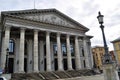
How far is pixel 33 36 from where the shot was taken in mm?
34469

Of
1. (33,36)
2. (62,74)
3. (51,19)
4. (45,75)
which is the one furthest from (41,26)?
(62,74)

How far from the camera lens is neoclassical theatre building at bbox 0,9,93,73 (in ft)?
92.4

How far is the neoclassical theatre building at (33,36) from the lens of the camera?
28.2 meters

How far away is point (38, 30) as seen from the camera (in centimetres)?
3134

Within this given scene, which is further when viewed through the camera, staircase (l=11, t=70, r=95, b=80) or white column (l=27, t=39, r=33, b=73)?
white column (l=27, t=39, r=33, b=73)

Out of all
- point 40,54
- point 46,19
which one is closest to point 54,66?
point 40,54

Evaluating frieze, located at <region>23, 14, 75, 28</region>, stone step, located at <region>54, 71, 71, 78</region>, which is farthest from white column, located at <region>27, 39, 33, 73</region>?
stone step, located at <region>54, 71, 71, 78</region>

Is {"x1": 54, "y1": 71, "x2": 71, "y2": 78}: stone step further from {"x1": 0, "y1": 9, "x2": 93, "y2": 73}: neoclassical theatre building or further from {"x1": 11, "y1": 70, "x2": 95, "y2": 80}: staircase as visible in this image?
{"x1": 0, "y1": 9, "x2": 93, "y2": 73}: neoclassical theatre building

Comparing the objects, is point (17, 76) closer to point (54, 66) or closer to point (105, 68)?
point (54, 66)

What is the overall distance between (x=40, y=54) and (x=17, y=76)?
11299 millimetres

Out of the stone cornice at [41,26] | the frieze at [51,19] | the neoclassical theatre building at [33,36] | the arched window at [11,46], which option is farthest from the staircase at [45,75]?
the frieze at [51,19]

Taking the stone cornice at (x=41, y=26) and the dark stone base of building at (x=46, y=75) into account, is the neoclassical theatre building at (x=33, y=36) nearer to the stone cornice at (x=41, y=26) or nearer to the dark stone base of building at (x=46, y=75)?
the stone cornice at (x=41, y=26)

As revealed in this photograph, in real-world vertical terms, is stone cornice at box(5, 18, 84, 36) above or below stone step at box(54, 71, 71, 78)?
above

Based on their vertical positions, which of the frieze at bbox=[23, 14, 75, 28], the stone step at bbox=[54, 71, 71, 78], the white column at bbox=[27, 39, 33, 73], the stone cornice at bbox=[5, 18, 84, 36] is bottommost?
the stone step at bbox=[54, 71, 71, 78]
